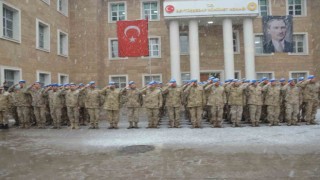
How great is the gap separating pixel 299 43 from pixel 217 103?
16.3 meters

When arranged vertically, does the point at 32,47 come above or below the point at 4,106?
above

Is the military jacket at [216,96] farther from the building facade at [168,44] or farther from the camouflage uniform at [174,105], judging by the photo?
the building facade at [168,44]

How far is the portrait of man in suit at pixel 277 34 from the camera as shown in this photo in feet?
68.8

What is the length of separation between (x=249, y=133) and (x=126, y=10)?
18.3m

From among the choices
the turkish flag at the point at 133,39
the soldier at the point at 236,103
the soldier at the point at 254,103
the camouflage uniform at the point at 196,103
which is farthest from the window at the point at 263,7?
the camouflage uniform at the point at 196,103

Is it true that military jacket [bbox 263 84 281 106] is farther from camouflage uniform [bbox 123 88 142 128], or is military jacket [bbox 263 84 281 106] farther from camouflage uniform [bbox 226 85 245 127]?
camouflage uniform [bbox 123 88 142 128]

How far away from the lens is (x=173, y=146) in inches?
334

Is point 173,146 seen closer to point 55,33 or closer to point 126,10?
point 55,33

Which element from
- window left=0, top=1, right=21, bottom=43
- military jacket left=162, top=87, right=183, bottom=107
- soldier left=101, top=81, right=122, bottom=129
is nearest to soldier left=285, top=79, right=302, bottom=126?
military jacket left=162, top=87, right=183, bottom=107

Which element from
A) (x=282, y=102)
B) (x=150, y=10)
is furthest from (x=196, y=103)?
(x=150, y=10)

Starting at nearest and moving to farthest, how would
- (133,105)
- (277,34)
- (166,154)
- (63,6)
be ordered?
(166,154) → (133,105) → (277,34) → (63,6)

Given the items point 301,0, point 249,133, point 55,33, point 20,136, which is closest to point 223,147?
point 249,133

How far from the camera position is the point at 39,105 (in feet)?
43.3

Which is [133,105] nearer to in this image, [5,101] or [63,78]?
[5,101]
